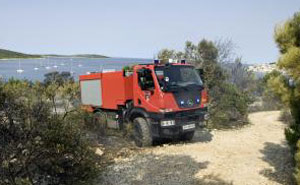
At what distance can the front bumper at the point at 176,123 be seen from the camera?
1071 centimetres

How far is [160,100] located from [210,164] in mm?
2610

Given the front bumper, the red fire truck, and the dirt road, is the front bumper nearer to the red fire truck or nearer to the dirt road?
the red fire truck

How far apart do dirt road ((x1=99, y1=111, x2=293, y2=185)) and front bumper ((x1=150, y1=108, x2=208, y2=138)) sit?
46 cm

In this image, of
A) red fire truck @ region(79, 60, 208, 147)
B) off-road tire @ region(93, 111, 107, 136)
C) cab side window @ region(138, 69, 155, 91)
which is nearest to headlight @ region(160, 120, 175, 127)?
red fire truck @ region(79, 60, 208, 147)

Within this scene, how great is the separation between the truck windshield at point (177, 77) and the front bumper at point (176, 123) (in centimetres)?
85

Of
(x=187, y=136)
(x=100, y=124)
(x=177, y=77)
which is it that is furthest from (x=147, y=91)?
(x=187, y=136)

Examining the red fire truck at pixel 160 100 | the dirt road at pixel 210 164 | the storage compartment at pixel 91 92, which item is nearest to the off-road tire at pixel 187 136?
the red fire truck at pixel 160 100

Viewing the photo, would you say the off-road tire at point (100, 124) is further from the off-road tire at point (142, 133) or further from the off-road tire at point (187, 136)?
the off-road tire at point (187, 136)

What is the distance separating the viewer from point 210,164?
8.84m

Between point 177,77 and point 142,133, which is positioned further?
point 177,77

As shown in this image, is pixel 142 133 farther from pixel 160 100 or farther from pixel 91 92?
pixel 91 92

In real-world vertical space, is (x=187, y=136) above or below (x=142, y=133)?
below

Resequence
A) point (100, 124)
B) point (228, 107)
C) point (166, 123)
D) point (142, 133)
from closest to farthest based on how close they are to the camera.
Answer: point (166, 123)
point (142, 133)
point (100, 124)
point (228, 107)

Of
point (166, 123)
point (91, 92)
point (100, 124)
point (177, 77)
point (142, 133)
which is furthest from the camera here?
point (91, 92)
